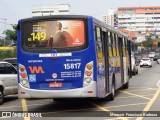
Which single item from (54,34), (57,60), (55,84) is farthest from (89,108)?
(54,34)

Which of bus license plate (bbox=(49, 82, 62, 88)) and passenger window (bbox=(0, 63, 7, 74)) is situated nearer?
bus license plate (bbox=(49, 82, 62, 88))

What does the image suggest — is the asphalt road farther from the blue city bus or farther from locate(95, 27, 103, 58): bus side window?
locate(95, 27, 103, 58): bus side window

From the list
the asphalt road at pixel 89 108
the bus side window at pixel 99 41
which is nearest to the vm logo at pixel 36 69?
the asphalt road at pixel 89 108

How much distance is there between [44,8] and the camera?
7456 centimetres

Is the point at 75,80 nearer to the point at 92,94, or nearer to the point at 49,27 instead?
the point at 92,94

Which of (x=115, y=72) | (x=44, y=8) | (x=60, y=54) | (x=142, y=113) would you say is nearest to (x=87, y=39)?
(x=60, y=54)

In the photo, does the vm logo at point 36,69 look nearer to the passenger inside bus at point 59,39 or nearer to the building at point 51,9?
the passenger inside bus at point 59,39

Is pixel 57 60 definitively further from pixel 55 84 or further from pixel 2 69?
pixel 2 69

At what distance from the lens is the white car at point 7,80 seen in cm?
1515

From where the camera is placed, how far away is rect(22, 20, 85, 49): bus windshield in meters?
12.2

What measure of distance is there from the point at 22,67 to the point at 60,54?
1.26 meters

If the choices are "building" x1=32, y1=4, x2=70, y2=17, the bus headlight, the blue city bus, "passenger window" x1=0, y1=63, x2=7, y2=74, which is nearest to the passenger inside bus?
the blue city bus

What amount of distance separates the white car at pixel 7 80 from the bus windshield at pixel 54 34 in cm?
315

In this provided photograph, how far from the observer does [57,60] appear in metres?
12.2
